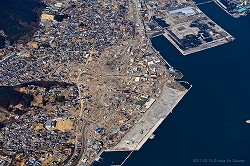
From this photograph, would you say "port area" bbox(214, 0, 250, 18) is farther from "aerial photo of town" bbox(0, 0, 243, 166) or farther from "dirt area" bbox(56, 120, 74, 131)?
"dirt area" bbox(56, 120, 74, 131)

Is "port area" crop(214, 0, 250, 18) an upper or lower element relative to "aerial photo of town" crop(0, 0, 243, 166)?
upper

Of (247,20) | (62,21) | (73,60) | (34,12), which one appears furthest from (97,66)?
(247,20)

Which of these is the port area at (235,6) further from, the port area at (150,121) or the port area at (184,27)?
the port area at (150,121)

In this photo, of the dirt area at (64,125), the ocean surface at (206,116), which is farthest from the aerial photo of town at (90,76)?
the ocean surface at (206,116)

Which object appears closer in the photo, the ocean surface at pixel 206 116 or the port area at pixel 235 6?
the ocean surface at pixel 206 116

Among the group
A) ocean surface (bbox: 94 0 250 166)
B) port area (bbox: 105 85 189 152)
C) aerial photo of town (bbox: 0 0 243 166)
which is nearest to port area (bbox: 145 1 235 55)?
aerial photo of town (bbox: 0 0 243 166)

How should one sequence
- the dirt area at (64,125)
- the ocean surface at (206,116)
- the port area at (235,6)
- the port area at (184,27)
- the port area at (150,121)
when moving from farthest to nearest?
1. the port area at (235,6)
2. the port area at (184,27)
3. the dirt area at (64,125)
4. the port area at (150,121)
5. the ocean surface at (206,116)

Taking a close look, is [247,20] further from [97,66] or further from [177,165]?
[177,165]
